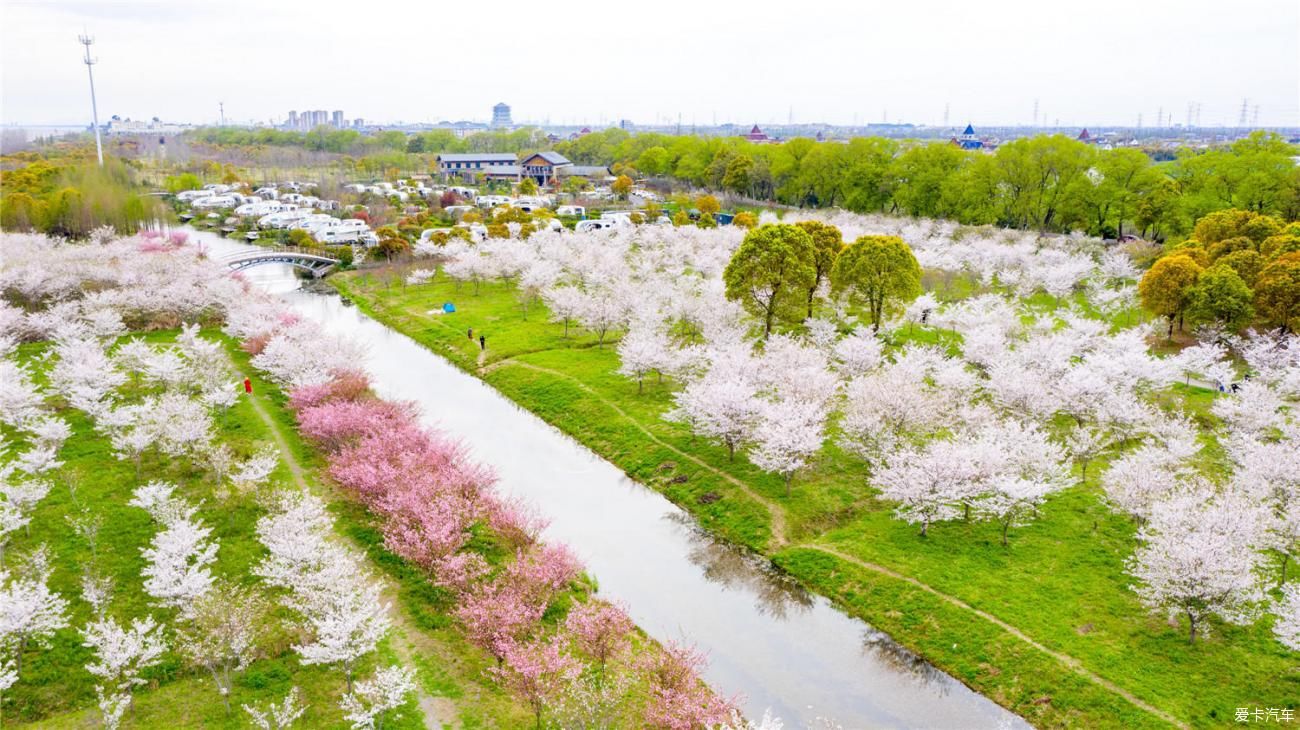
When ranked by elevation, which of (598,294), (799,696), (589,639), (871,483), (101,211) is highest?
(101,211)

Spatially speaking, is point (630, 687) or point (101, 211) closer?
point (630, 687)

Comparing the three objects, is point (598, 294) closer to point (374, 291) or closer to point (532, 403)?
point (532, 403)

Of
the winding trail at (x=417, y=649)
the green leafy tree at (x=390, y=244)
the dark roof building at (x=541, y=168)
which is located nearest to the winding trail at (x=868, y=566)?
the winding trail at (x=417, y=649)

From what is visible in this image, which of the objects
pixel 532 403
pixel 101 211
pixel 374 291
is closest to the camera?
pixel 532 403

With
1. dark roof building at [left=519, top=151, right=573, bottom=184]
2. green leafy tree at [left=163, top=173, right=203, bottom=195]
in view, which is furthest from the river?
dark roof building at [left=519, top=151, right=573, bottom=184]

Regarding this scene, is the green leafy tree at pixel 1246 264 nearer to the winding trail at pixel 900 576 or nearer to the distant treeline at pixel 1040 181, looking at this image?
the distant treeline at pixel 1040 181

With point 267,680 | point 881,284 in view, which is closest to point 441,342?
point 881,284

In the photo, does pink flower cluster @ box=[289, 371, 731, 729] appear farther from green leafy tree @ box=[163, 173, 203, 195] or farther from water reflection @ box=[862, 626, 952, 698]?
green leafy tree @ box=[163, 173, 203, 195]

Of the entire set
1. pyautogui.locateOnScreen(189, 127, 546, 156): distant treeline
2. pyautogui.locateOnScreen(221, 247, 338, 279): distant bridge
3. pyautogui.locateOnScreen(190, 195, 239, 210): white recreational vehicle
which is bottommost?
pyautogui.locateOnScreen(221, 247, 338, 279): distant bridge
